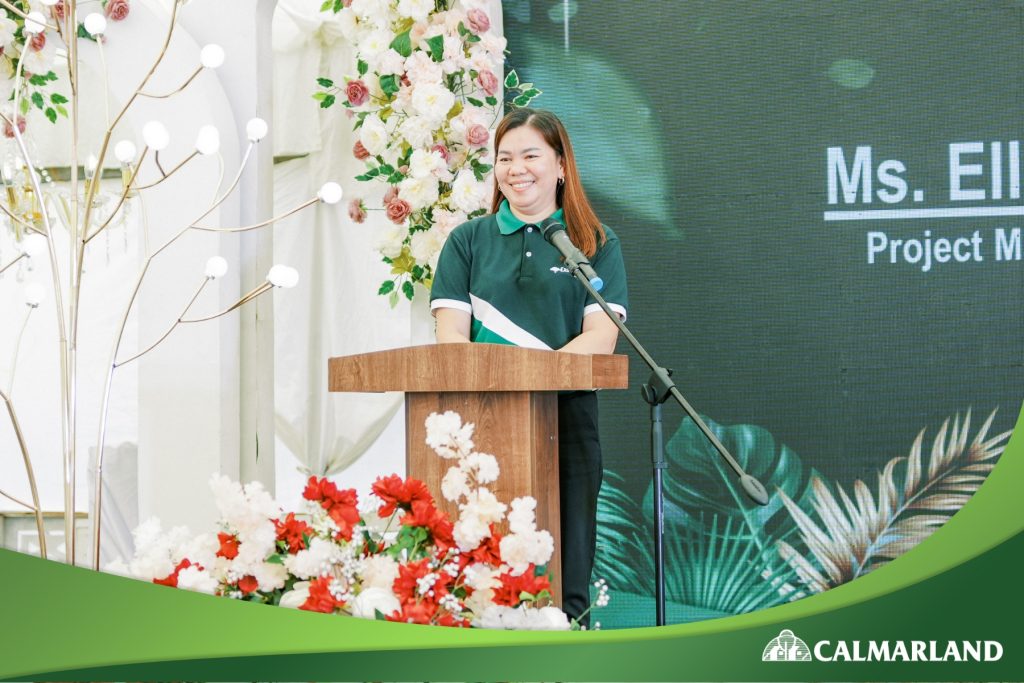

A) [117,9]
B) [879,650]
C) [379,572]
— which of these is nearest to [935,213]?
[879,650]

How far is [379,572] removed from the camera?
1.21 metres

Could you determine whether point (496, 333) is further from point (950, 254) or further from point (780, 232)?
point (950, 254)

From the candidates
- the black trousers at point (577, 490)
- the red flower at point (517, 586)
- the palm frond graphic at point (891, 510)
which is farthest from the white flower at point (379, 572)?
the palm frond graphic at point (891, 510)

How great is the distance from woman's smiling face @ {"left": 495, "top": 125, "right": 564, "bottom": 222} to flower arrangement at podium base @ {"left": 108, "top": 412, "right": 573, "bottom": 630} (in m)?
1.45

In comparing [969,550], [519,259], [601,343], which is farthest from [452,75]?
[969,550]

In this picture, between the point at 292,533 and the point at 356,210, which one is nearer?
the point at 292,533

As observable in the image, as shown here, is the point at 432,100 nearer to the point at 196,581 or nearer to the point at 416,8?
the point at 416,8

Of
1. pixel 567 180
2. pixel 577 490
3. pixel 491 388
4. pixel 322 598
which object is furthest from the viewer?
pixel 567 180

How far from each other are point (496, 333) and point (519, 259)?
19 centimetres

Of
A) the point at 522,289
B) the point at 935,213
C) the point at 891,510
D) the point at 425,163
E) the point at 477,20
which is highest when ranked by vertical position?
the point at 477,20

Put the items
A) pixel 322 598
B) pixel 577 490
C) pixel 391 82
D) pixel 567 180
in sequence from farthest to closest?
pixel 391 82, pixel 567 180, pixel 577 490, pixel 322 598

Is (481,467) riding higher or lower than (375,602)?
higher

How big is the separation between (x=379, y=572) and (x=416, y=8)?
279 centimetres

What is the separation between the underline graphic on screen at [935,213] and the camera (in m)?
3.82
